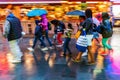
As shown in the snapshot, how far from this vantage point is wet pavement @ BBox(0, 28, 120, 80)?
9086 mm

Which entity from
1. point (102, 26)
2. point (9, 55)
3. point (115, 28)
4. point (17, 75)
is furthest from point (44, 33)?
point (115, 28)

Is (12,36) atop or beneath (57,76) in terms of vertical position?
atop

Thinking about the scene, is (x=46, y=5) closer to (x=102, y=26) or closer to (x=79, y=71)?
(x=102, y=26)

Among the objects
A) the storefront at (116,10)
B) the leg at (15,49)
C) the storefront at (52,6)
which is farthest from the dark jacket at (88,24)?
the storefront at (116,10)

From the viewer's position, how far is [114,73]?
9.38 m

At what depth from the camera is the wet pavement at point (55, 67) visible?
9.09 meters

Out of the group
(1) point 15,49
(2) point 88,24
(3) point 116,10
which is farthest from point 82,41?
(3) point 116,10

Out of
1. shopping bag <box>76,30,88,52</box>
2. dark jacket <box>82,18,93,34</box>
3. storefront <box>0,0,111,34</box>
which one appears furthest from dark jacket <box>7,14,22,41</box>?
storefront <box>0,0,111,34</box>

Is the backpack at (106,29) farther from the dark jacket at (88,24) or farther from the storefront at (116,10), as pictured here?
the storefront at (116,10)

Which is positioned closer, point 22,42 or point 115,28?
point 22,42

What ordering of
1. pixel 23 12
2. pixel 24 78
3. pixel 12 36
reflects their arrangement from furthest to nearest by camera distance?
1. pixel 23 12
2. pixel 12 36
3. pixel 24 78

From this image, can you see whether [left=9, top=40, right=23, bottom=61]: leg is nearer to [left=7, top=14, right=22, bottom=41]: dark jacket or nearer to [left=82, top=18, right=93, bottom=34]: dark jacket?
[left=7, top=14, right=22, bottom=41]: dark jacket

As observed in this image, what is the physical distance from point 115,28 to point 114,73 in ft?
26.0

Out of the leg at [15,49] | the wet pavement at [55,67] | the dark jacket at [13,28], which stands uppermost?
the dark jacket at [13,28]
